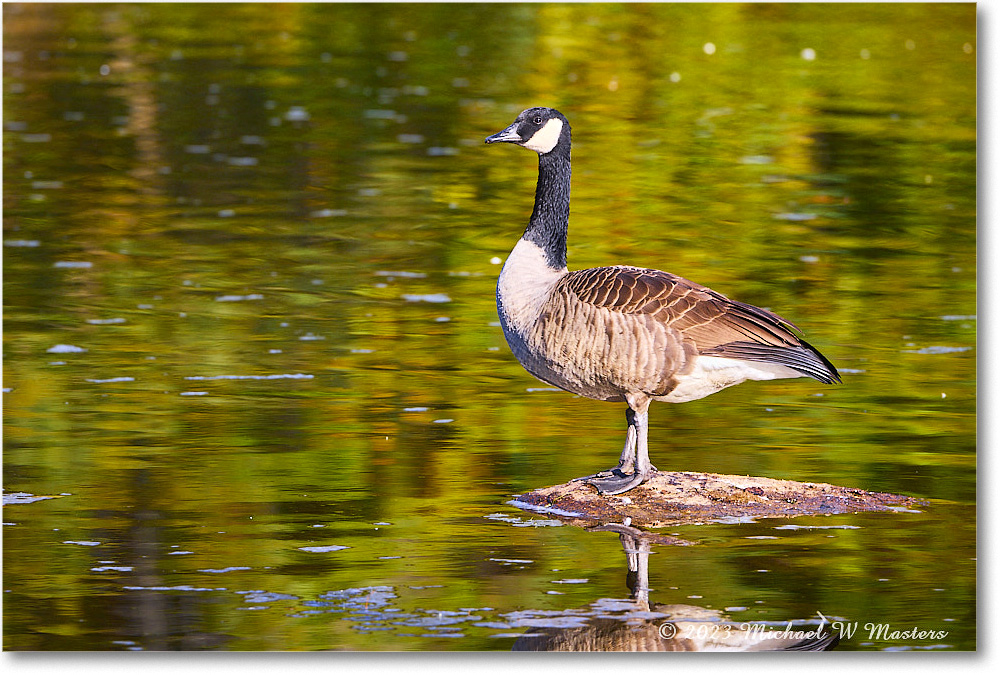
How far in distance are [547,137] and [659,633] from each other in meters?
2.74

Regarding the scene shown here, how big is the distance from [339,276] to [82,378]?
2.82 metres

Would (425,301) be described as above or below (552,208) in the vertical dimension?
below

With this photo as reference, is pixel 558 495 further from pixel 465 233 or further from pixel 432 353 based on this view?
pixel 465 233

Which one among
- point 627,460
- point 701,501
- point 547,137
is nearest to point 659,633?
point 701,501

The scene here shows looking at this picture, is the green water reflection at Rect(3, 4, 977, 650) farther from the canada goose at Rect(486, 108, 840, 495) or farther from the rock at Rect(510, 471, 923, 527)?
the canada goose at Rect(486, 108, 840, 495)

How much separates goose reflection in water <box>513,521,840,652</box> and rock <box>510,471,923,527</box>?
0.55 m

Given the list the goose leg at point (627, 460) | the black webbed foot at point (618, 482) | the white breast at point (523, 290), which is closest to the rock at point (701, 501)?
the black webbed foot at point (618, 482)

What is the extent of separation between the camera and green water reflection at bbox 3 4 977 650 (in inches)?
271

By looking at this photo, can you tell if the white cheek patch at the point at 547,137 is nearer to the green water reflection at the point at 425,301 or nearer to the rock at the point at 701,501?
the green water reflection at the point at 425,301

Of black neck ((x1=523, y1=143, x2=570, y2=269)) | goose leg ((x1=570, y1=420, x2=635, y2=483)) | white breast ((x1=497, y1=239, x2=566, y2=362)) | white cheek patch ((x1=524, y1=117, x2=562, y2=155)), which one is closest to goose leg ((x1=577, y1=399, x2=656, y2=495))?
goose leg ((x1=570, y1=420, x2=635, y2=483))

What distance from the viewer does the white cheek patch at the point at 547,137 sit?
7879mm

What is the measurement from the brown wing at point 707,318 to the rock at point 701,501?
62 centimetres

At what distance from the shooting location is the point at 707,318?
7.35 metres

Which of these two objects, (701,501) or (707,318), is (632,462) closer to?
(701,501)
